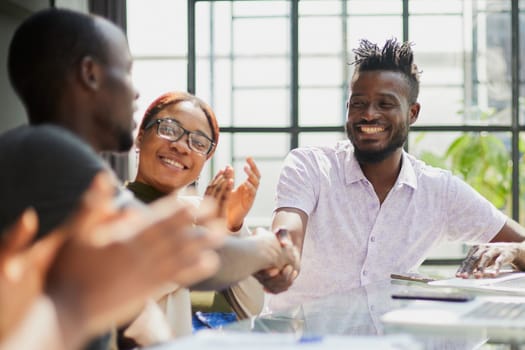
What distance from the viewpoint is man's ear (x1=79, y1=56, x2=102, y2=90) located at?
1216mm

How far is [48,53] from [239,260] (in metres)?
0.53

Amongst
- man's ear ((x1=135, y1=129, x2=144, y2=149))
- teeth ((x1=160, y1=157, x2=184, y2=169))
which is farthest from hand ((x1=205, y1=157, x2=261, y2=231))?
man's ear ((x1=135, y1=129, x2=144, y2=149))

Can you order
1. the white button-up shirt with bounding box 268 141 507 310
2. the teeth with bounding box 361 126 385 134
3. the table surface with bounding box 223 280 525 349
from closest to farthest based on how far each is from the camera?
the table surface with bounding box 223 280 525 349
the white button-up shirt with bounding box 268 141 507 310
the teeth with bounding box 361 126 385 134

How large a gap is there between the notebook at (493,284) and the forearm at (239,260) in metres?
0.58

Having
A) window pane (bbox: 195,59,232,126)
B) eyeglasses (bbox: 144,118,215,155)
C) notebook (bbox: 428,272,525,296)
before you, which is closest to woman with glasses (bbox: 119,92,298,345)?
eyeglasses (bbox: 144,118,215,155)

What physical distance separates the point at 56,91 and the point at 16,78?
7 cm

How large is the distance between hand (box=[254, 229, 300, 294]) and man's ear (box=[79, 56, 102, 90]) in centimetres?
67

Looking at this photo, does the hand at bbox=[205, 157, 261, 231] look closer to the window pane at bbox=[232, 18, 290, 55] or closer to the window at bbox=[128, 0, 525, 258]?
the window at bbox=[128, 0, 525, 258]

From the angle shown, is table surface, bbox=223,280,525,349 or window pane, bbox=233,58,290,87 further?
window pane, bbox=233,58,290,87

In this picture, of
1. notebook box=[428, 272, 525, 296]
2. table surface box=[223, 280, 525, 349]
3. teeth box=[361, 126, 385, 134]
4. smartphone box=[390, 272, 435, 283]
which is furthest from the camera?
teeth box=[361, 126, 385, 134]

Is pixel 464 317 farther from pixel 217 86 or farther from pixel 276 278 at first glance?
pixel 217 86

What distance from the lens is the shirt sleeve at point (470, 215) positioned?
9.26ft

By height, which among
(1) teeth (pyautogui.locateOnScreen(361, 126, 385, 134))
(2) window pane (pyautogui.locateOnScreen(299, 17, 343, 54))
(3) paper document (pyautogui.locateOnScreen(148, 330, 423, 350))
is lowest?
(3) paper document (pyautogui.locateOnScreen(148, 330, 423, 350))

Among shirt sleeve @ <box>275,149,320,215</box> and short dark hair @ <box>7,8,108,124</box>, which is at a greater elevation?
short dark hair @ <box>7,8,108,124</box>
